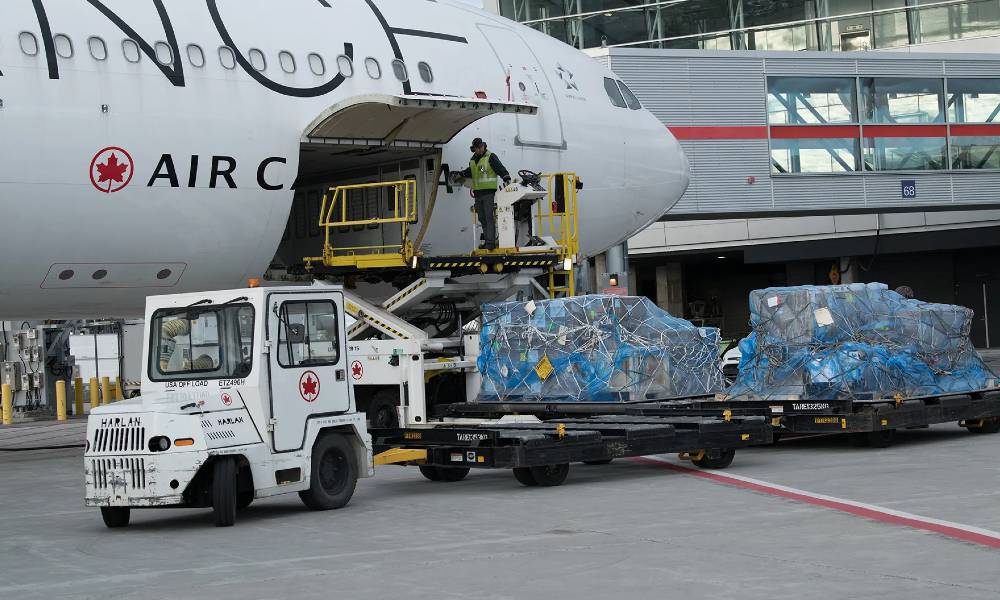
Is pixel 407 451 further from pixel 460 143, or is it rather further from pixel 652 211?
pixel 652 211

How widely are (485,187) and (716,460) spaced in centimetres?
615

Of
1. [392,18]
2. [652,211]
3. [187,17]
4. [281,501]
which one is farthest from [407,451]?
[652,211]

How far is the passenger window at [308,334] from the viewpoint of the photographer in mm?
12570

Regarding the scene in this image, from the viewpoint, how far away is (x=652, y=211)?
2411 centimetres

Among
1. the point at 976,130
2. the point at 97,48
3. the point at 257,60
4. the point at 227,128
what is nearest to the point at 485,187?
the point at 257,60

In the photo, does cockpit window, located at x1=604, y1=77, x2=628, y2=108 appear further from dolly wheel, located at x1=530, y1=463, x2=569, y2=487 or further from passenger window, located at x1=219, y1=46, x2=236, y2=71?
dolly wheel, located at x1=530, y1=463, x2=569, y2=487

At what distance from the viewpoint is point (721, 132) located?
3434cm

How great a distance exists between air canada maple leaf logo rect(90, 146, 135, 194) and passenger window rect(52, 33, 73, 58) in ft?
4.10

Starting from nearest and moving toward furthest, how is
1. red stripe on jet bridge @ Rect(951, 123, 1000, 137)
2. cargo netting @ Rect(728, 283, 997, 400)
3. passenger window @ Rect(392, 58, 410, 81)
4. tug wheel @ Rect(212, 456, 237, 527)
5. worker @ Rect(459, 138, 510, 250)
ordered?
tug wheel @ Rect(212, 456, 237, 527), cargo netting @ Rect(728, 283, 997, 400), worker @ Rect(459, 138, 510, 250), passenger window @ Rect(392, 58, 410, 81), red stripe on jet bridge @ Rect(951, 123, 1000, 137)

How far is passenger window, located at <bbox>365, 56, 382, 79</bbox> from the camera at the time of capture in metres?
19.1

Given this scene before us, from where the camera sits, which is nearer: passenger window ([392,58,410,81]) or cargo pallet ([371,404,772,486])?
cargo pallet ([371,404,772,486])

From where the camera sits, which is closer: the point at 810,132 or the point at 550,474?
the point at 550,474

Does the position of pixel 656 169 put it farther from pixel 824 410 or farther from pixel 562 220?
pixel 824 410


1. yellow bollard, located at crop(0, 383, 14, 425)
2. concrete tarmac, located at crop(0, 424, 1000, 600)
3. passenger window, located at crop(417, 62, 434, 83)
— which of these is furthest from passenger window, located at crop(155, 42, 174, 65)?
yellow bollard, located at crop(0, 383, 14, 425)
